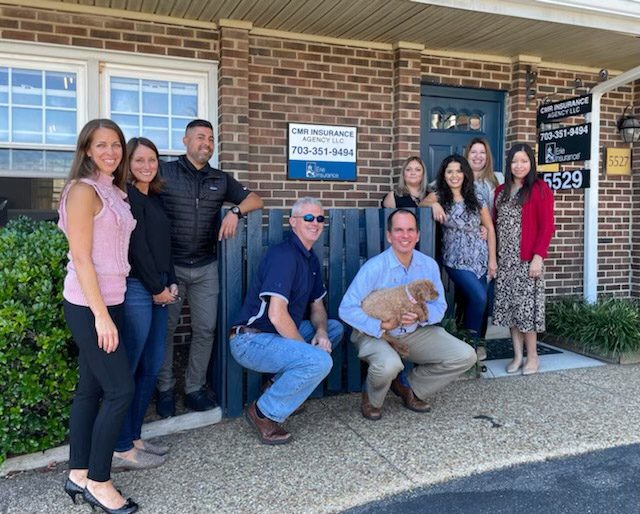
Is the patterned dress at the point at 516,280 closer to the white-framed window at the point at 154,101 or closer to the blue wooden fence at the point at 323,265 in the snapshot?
the blue wooden fence at the point at 323,265

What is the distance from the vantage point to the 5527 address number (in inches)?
228

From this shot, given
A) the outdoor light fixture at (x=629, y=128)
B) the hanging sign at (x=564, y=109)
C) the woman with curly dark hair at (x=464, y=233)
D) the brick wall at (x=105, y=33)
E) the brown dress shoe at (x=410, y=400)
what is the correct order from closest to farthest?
the brown dress shoe at (x=410, y=400), the woman with curly dark hair at (x=464, y=233), the brick wall at (x=105, y=33), the hanging sign at (x=564, y=109), the outdoor light fixture at (x=629, y=128)

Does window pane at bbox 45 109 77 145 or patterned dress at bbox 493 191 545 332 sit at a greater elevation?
window pane at bbox 45 109 77 145

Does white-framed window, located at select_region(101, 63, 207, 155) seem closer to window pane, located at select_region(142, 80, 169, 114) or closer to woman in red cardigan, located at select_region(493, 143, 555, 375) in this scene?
window pane, located at select_region(142, 80, 169, 114)

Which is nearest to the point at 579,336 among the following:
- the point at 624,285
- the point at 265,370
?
the point at 624,285

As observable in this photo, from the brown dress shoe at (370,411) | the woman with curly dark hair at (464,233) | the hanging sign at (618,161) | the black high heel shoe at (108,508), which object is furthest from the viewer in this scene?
the hanging sign at (618,161)

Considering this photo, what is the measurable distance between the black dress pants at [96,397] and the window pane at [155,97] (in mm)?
3076

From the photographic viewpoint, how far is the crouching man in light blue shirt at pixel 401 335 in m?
3.73

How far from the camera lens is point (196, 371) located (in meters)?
4.02

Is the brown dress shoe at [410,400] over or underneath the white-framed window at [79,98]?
underneath

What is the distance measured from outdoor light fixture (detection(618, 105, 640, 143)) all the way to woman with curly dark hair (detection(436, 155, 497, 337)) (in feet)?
10.7

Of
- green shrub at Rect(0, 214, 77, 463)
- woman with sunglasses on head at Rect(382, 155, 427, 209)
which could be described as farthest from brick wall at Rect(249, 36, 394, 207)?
green shrub at Rect(0, 214, 77, 463)

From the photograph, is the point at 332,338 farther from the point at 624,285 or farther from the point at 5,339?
the point at 624,285

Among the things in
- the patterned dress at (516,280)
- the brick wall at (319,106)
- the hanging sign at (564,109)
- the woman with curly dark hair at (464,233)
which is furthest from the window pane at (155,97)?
the hanging sign at (564,109)
